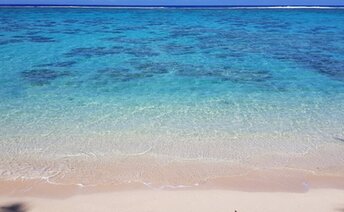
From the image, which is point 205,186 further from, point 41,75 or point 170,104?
point 41,75

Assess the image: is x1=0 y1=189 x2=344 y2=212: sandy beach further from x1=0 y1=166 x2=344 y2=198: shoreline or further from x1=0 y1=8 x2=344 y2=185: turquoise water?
x1=0 y1=8 x2=344 y2=185: turquoise water

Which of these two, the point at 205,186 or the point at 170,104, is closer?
the point at 205,186

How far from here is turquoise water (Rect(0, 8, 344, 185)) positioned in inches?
239

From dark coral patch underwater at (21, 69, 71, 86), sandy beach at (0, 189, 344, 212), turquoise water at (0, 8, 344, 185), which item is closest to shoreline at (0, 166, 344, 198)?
sandy beach at (0, 189, 344, 212)

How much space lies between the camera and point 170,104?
326 inches

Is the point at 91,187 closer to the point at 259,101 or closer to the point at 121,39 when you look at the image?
the point at 259,101

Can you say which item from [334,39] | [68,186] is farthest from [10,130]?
[334,39]

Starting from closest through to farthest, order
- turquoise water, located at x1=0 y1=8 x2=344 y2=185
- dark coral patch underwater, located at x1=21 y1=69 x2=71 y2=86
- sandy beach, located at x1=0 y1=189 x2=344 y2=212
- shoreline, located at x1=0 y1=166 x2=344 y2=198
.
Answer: sandy beach, located at x1=0 y1=189 x2=344 y2=212 → shoreline, located at x1=0 y1=166 x2=344 y2=198 → turquoise water, located at x1=0 y1=8 x2=344 y2=185 → dark coral patch underwater, located at x1=21 y1=69 x2=71 y2=86

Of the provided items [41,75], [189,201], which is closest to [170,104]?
[189,201]

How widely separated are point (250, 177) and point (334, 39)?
46.6 ft

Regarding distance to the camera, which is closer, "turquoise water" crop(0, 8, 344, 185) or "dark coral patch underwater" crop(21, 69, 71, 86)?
"turquoise water" crop(0, 8, 344, 185)

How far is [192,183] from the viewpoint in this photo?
202 inches

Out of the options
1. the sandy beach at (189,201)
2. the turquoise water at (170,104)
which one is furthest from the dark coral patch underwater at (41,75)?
the sandy beach at (189,201)

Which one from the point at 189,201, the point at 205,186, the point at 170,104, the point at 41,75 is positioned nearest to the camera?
the point at 189,201
